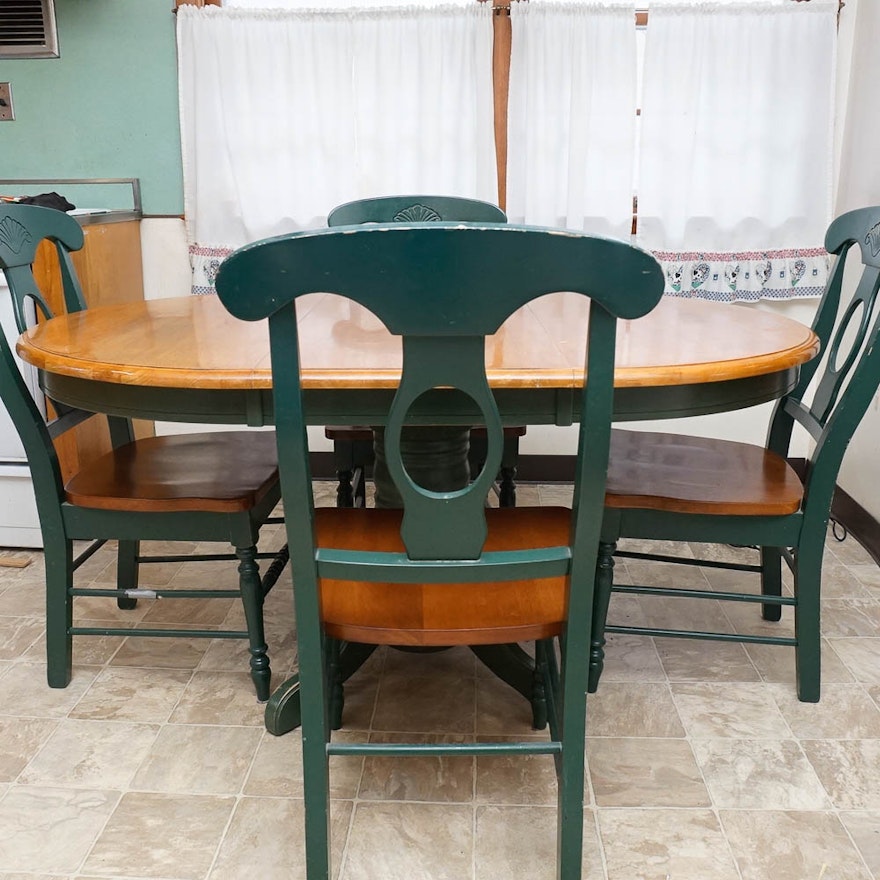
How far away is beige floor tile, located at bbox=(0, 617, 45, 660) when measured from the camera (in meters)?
1.96

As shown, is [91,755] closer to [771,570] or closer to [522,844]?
[522,844]

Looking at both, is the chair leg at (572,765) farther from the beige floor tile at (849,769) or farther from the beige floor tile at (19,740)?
the beige floor tile at (19,740)

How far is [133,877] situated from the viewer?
128 cm

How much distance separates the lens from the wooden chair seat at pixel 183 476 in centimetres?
162

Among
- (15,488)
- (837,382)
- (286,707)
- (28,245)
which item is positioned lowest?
(286,707)

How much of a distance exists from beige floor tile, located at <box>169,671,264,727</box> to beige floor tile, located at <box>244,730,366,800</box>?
0.09 m

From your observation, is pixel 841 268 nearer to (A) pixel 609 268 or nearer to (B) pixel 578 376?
(B) pixel 578 376

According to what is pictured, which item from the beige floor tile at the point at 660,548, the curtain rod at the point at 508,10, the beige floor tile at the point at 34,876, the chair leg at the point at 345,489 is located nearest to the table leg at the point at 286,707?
the beige floor tile at the point at 34,876

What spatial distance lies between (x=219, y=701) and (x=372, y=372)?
955mm

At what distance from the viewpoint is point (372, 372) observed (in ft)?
3.91

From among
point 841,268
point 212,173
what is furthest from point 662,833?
point 212,173

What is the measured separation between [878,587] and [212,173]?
2.52 meters

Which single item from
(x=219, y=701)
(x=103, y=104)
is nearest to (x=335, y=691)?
(x=219, y=701)

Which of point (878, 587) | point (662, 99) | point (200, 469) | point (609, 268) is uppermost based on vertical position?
point (662, 99)
